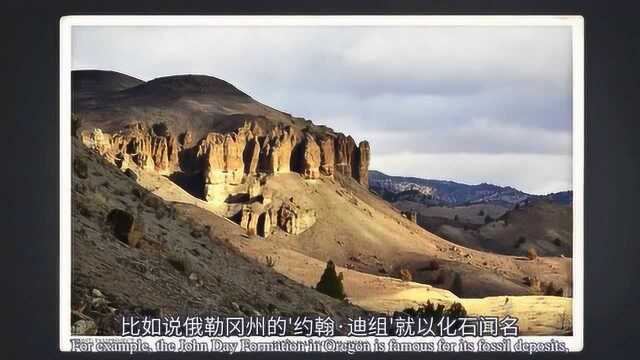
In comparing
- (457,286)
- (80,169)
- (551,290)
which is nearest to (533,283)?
(551,290)

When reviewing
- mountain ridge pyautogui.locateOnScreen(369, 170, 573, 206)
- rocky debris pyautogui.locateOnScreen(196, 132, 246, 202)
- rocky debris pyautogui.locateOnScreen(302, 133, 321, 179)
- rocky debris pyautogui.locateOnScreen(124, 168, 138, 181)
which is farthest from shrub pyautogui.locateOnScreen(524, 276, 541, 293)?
rocky debris pyautogui.locateOnScreen(124, 168, 138, 181)

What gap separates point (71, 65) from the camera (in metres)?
7.28

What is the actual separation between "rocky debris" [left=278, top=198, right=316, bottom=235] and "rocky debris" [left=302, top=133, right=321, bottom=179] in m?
0.26

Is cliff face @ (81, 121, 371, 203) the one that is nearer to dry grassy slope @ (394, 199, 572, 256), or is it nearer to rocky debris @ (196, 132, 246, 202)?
rocky debris @ (196, 132, 246, 202)

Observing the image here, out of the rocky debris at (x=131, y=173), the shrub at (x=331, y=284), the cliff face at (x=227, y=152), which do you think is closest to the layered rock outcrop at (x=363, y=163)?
the cliff face at (x=227, y=152)

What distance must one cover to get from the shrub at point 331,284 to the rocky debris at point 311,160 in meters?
0.71

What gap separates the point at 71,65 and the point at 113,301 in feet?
5.95

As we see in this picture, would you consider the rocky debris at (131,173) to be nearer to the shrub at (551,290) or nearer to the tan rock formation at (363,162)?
the tan rock formation at (363,162)

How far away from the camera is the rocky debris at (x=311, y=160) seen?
7504mm

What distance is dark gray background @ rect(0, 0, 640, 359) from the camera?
716 cm
